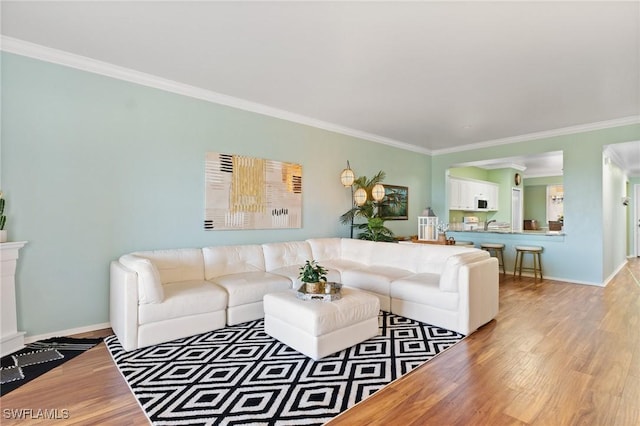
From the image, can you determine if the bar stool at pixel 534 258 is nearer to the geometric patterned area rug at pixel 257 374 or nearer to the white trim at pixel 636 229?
the geometric patterned area rug at pixel 257 374

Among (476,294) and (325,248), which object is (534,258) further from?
(325,248)

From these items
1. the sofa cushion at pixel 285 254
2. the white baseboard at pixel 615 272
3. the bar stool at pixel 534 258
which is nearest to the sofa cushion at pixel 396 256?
the sofa cushion at pixel 285 254

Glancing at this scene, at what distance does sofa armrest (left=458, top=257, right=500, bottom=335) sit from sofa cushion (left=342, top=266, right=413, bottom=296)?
2.82ft

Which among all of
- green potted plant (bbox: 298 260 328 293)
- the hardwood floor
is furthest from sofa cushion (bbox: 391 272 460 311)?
green potted plant (bbox: 298 260 328 293)

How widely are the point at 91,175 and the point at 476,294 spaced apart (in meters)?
4.16

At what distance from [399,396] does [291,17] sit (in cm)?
288

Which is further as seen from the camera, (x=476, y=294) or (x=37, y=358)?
(x=476, y=294)

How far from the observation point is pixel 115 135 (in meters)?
3.46

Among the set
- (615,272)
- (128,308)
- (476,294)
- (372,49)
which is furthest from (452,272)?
(615,272)

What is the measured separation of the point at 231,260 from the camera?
399 cm

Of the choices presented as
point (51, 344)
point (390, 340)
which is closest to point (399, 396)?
point (390, 340)

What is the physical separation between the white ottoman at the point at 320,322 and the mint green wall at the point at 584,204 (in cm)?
473

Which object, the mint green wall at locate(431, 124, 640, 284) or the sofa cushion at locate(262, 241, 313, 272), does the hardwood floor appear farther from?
the mint green wall at locate(431, 124, 640, 284)

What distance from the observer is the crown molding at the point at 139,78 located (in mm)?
2959
